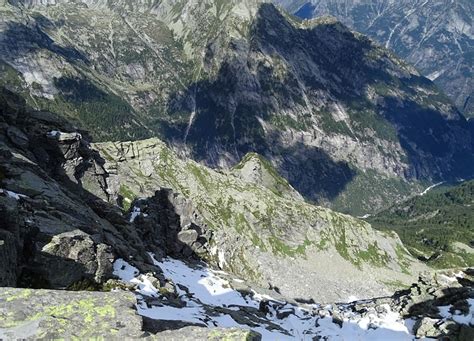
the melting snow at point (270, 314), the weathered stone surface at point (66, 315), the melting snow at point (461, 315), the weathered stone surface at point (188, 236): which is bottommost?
the weathered stone surface at point (188, 236)

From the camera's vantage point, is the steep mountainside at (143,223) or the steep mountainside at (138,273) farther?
the steep mountainside at (143,223)

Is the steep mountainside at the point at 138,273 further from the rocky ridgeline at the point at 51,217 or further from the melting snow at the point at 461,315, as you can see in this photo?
the melting snow at the point at 461,315

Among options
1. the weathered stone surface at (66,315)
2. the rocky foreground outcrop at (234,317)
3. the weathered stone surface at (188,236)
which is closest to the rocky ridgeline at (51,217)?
the rocky foreground outcrop at (234,317)

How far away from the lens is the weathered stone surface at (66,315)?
15.0m

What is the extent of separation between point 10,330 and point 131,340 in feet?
12.5

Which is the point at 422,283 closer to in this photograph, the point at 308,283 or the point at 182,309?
the point at 182,309

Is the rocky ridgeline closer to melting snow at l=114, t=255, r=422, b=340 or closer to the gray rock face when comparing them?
the gray rock face

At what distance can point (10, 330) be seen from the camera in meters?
14.8

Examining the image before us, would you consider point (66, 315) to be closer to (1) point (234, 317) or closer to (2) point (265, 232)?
(1) point (234, 317)

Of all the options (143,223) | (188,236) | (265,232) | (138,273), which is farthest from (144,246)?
(265,232)

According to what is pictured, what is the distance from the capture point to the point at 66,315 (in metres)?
16.0

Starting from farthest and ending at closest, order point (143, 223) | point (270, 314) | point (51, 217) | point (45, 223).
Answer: point (143, 223)
point (270, 314)
point (51, 217)
point (45, 223)

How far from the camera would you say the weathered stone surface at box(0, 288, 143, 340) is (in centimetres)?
1502

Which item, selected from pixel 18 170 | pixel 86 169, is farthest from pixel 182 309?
pixel 86 169
